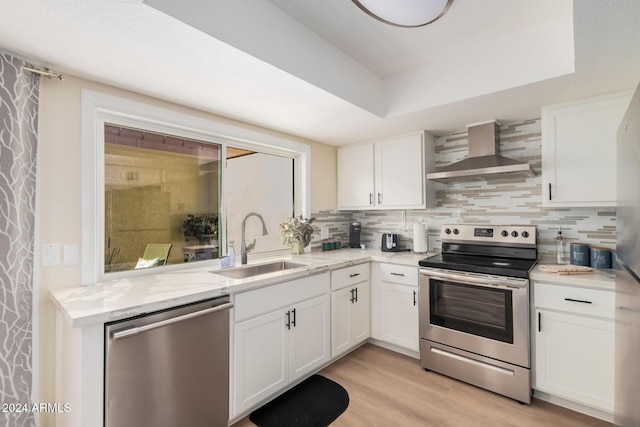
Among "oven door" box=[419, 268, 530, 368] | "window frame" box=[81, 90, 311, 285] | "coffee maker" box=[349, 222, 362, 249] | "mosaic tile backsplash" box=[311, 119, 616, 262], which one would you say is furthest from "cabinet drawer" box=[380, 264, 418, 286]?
"window frame" box=[81, 90, 311, 285]

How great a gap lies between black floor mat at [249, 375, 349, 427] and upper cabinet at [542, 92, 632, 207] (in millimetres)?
2195

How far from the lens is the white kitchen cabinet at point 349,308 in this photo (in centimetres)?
259

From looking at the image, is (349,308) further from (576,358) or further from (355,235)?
(576,358)

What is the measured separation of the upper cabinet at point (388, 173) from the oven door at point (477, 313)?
85 centimetres

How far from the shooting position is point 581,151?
2.16 metres

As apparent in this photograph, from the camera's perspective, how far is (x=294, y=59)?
1.77 metres

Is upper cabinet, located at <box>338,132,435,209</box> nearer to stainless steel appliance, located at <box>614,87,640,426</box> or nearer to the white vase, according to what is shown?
the white vase

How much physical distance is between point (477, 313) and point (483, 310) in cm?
5

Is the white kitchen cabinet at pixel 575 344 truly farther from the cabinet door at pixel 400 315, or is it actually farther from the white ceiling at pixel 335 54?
the white ceiling at pixel 335 54

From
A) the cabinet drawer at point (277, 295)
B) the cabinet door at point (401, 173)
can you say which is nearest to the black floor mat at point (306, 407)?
the cabinet drawer at point (277, 295)

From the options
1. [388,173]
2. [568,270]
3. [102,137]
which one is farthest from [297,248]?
[568,270]

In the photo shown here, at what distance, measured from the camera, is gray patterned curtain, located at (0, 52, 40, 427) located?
145 cm

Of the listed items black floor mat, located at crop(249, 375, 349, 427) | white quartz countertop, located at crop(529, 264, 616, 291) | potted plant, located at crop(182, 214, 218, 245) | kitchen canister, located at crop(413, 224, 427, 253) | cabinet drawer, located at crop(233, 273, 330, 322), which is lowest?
black floor mat, located at crop(249, 375, 349, 427)

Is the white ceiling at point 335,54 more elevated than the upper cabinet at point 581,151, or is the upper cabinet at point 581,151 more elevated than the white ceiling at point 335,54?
the white ceiling at point 335,54
